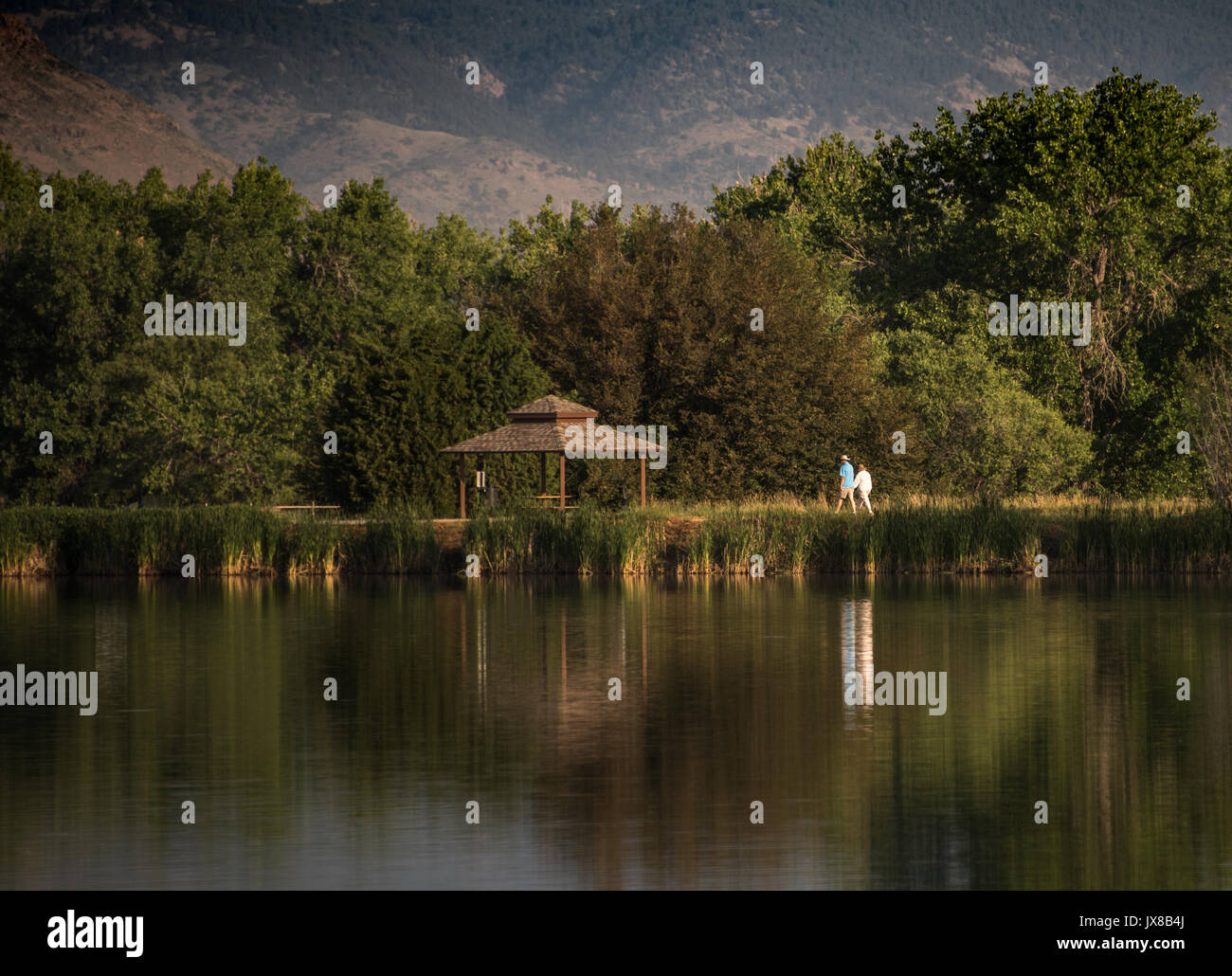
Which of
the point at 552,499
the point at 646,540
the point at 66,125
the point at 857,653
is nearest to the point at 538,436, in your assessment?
the point at 552,499

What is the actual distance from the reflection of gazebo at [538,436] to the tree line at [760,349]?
3.54 meters

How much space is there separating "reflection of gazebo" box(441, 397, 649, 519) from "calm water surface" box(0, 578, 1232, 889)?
16444 millimetres

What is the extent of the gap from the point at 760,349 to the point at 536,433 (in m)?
10.9

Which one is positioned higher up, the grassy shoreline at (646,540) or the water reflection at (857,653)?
the grassy shoreline at (646,540)

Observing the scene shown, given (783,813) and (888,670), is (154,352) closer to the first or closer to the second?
(888,670)

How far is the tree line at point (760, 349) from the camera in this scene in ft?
174

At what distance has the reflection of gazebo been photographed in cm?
4603

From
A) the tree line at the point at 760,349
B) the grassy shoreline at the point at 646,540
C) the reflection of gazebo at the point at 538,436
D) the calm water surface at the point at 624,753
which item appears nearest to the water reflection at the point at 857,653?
the calm water surface at the point at 624,753

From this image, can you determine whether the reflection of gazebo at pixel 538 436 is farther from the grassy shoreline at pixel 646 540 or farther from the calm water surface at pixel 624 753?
the calm water surface at pixel 624 753

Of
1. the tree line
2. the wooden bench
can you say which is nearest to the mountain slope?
the tree line

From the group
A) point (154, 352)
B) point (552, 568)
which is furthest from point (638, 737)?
point (154, 352)

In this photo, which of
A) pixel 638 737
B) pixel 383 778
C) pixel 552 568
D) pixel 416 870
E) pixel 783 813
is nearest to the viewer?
pixel 416 870
